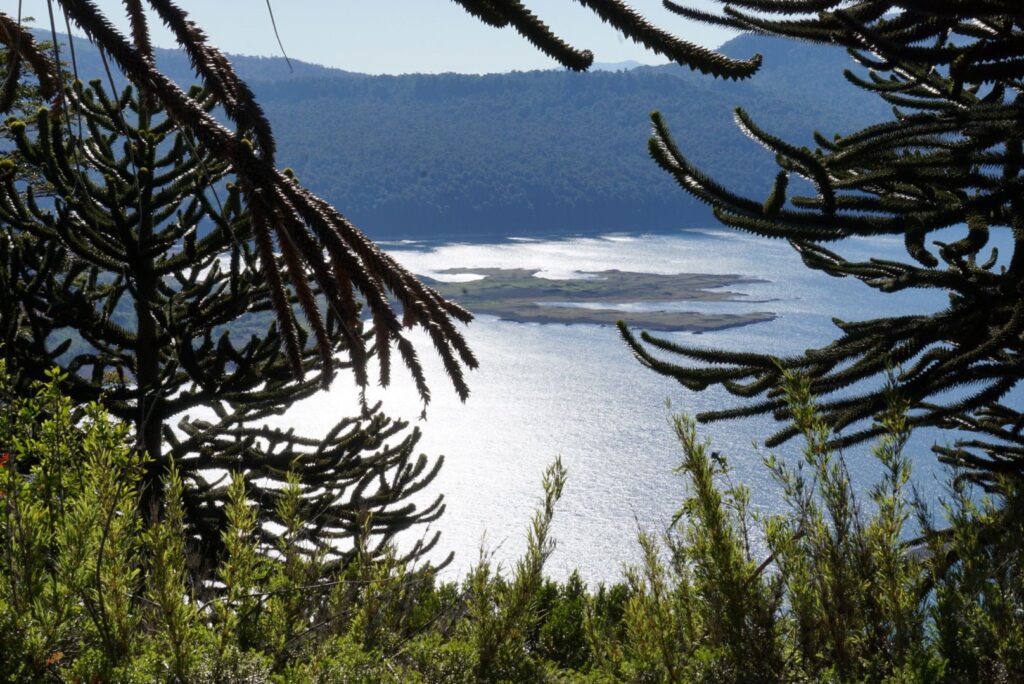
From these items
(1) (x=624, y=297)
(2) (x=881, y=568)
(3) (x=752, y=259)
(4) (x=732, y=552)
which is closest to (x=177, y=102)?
(4) (x=732, y=552)

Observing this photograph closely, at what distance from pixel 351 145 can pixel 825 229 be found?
14530 centimetres

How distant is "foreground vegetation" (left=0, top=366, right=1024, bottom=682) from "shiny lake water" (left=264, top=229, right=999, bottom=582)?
13416mm

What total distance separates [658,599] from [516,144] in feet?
491

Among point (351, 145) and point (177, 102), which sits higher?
point (351, 145)

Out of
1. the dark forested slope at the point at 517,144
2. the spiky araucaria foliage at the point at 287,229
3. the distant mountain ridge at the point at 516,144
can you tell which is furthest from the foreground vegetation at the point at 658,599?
the dark forested slope at the point at 517,144

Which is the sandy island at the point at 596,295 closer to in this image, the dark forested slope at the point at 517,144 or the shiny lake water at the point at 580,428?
the shiny lake water at the point at 580,428

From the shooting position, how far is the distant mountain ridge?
123 metres

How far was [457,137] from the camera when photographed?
15112 cm

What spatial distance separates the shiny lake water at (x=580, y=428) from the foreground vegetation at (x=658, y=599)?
13416mm

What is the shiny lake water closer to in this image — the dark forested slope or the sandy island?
the sandy island

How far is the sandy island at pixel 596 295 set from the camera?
65750 mm

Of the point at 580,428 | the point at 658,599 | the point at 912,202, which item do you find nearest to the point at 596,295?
the point at 580,428

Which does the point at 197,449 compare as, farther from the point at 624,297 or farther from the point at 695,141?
the point at 695,141

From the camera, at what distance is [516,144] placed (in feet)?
Result: 488
